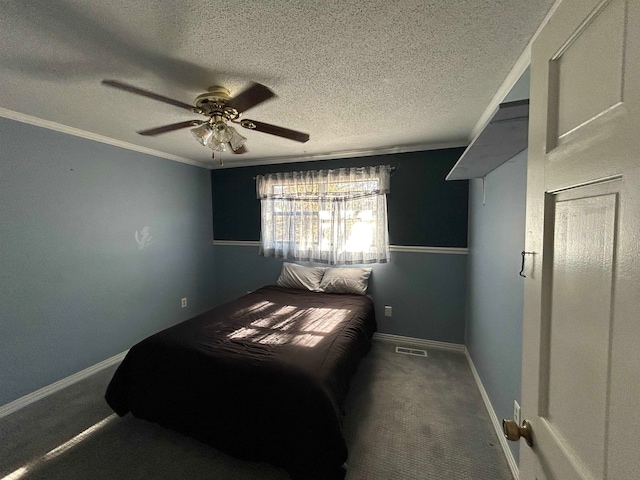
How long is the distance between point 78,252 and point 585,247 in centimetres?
335

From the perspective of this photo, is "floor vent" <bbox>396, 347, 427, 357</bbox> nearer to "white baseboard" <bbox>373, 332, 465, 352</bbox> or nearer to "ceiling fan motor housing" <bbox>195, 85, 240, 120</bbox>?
"white baseboard" <bbox>373, 332, 465, 352</bbox>

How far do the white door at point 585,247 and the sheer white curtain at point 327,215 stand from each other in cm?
240

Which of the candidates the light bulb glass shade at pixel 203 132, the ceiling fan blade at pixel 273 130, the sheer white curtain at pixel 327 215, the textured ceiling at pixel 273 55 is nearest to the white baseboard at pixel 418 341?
the sheer white curtain at pixel 327 215

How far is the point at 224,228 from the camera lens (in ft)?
13.2

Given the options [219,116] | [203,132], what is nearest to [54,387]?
[203,132]

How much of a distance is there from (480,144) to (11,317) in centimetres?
344

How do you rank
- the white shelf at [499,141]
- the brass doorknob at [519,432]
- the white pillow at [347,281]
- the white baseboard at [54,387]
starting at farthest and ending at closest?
1. the white pillow at [347,281]
2. the white baseboard at [54,387]
3. the white shelf at [499,141]
4. the brass doorknob at [519,432]

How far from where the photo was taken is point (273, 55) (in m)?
1.38

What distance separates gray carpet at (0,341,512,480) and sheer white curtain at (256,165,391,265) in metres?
1.49

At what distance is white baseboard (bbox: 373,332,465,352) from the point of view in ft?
9.77

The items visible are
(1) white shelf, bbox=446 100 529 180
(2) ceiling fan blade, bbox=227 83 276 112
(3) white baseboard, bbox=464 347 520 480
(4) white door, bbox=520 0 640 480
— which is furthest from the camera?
(3) white baseboard, bbox=464 347 520 480

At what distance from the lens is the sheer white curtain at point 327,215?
315 centimetres

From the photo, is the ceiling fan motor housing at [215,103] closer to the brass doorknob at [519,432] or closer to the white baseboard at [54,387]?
the brass doorknob at [519,432]

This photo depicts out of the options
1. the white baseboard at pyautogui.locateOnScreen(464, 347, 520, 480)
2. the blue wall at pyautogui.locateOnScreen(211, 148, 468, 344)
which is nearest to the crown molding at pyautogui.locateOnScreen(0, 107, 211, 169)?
the blue wall at pyautogui.locateOnScreen(211, 148, 468, 344)
